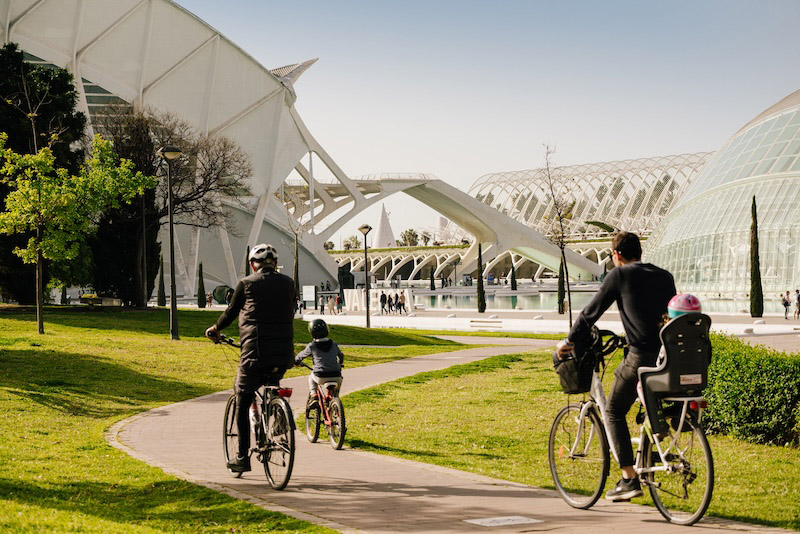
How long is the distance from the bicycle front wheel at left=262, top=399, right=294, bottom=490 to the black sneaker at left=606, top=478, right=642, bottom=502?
97.7 inches

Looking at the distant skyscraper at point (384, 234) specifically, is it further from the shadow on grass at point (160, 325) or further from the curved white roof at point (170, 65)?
the shadow on grass at point (160, 325)

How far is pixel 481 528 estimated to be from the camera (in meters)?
5.68

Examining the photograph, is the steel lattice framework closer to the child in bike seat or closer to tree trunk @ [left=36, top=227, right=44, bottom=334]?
tree trunk @ [left=36, top=227, right=44, bottom=334]

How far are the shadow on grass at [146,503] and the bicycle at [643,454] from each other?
200 centimetres

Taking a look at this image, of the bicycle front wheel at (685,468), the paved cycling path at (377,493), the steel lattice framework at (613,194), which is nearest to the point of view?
the bicycle front wheel at (685,468)

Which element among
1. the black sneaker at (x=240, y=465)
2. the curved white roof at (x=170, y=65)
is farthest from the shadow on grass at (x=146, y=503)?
the curved white roof at (x=170, y=65)

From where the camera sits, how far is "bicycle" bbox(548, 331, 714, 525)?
5.70 meters

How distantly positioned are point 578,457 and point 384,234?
575 ft

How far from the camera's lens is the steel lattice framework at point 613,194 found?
439 feet

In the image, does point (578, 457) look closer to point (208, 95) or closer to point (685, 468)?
point (685, 468)

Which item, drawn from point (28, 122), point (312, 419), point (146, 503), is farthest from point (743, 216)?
point (146, 503)

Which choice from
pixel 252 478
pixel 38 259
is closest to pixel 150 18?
pixel 38 259

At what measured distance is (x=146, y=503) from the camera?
22.6 feet

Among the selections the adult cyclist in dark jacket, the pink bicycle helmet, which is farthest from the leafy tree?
the pink bicycle helmet
